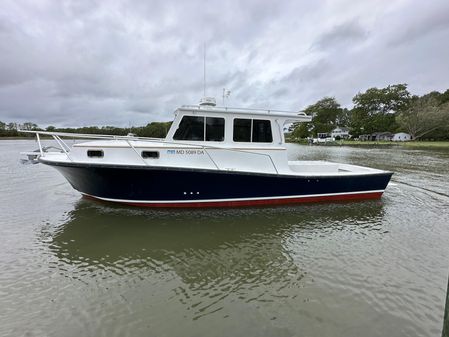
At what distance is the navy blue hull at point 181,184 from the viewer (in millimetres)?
7199

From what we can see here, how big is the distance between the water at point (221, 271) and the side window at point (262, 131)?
7.25ft

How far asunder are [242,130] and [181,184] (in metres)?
2.56

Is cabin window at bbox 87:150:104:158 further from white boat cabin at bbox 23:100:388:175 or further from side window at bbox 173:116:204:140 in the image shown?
side window at bbox 173:116:204:140

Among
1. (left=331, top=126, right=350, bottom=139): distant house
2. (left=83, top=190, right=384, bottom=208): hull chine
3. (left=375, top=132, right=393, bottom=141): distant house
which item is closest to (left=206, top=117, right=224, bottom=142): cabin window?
(left=83, top=190, right=384, bottom=208): hull chine

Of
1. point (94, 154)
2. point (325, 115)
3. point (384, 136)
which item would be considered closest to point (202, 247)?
point (94, 154)

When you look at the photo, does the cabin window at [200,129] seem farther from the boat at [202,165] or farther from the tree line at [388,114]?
the tree line at [388,114]

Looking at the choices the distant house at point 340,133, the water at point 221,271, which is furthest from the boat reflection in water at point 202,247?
the distant house at point 340,133

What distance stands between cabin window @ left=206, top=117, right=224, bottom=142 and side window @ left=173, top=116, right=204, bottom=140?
0.18m

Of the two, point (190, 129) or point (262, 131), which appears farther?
point (262, 131)

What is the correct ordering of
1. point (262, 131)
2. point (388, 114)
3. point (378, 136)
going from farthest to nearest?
1. point (388, 114)
2. point (378, 136)
3. point (262, 131)

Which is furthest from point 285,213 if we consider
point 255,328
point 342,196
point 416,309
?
point 255,328

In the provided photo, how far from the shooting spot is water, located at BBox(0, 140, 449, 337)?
3.60 m

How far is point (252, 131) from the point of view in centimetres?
861

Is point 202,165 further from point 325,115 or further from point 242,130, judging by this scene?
point 325,115
